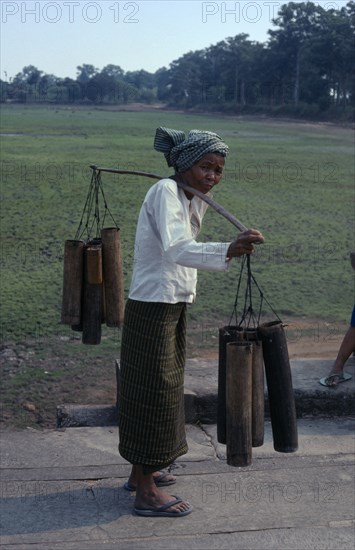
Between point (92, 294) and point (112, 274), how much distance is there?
0.49 feet

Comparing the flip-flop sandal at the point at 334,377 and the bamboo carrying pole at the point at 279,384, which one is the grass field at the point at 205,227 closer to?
the flip-flop sandal at the point at 334,377

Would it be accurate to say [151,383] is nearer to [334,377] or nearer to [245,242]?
[245,242]

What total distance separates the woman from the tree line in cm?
4377

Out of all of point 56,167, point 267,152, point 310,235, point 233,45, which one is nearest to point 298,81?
point 233,45

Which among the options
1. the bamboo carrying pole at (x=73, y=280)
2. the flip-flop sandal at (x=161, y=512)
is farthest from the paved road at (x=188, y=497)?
the bamboo carrying pole at (x=73, y=280)

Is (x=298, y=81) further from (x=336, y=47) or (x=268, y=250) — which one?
(x=268, y=250)

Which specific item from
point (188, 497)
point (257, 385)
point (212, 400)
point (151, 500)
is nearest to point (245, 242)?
point (257, 385)

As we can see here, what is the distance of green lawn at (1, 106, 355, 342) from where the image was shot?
8.84 metres

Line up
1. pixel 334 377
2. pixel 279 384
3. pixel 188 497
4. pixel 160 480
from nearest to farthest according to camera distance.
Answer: pixel 279 384, pixel 188 497, pixel 160 480, pixel 334 377

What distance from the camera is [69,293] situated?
487 centimetres

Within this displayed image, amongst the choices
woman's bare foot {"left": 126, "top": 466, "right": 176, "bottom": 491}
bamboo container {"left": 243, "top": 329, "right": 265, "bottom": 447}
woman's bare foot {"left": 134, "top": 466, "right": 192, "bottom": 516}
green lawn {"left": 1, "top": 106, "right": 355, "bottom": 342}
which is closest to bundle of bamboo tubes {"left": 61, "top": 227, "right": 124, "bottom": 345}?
woman's bare foot {"left": 126, "top": 466, "right": 176, "bottom": 491}

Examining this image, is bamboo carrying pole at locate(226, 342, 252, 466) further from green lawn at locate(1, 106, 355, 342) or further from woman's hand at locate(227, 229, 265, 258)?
green lawn at locate(1, 106, 355, 342)

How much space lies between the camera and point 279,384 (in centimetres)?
391

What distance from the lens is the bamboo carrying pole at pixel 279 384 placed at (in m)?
3.84
